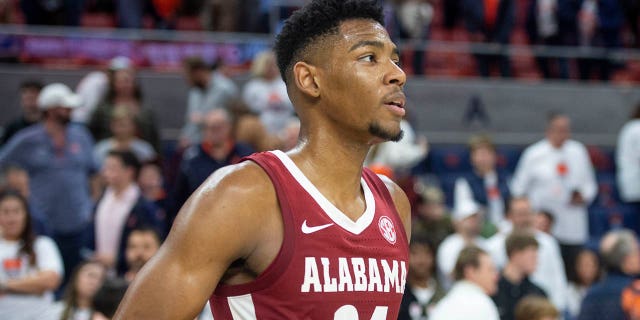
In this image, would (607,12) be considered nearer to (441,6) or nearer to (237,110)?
(441,6)

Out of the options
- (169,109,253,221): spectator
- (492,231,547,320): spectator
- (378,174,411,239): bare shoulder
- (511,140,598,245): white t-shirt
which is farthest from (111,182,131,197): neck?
(378,174,411,239): bare shoulder

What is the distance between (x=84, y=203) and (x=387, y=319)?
5.88 meters

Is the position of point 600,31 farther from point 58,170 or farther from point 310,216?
point 310,216

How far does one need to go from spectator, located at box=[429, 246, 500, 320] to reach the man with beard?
10.3 feet

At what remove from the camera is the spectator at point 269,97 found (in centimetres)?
1051

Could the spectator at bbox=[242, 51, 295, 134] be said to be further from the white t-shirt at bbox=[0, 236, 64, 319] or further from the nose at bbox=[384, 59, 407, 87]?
the nose at bbox=[384, 59, 407, 87]

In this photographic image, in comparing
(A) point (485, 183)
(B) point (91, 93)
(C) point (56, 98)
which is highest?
(C) point (56, 98)

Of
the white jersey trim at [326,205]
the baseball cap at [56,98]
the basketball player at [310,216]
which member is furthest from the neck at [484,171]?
the white jersey trim at [326,205]

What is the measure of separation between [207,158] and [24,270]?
1.58m

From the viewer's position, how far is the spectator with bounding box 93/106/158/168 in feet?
29.5

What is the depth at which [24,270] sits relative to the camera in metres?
6.80

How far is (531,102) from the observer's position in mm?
14102

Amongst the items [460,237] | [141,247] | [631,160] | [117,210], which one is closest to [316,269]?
[141,247]

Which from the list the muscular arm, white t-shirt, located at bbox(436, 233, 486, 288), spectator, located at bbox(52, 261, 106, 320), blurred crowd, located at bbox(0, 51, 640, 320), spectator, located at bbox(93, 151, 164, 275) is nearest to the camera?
the muscular arm
